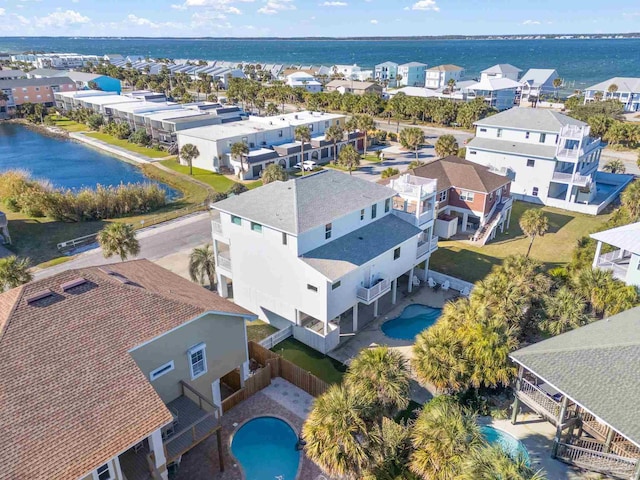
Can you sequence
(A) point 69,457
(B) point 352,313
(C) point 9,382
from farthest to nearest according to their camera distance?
(B) point 352,313, (C) point 9,382, (A) point 69,457

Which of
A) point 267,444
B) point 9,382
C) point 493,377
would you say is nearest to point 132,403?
point 9,382

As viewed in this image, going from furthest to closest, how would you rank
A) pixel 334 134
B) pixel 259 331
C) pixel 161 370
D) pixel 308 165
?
pixel 334 134
pixel 308 165
pixel 259 331
pixel 161 370

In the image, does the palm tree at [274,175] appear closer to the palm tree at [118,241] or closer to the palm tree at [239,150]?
the palm tree at [239,150]

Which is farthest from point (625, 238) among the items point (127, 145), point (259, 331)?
point (127, 145)

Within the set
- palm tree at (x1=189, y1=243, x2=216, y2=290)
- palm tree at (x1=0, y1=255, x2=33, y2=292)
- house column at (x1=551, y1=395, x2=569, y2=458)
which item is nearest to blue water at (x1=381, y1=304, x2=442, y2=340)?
house column at (x1=551, y1=395, x2=569, y2=458)

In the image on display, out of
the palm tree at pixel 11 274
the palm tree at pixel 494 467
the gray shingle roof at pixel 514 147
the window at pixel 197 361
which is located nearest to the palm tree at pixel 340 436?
the palm tree at pixel 494 467

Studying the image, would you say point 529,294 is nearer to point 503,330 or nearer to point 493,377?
point 503,330

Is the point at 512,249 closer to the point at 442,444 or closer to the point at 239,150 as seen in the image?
the point at 442,444

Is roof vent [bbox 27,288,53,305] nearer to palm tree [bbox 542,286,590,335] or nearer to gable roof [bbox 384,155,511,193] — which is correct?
palm tree [bbox 542,286,590,335]

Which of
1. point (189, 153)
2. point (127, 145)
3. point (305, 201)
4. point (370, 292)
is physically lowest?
point (127, 145)
